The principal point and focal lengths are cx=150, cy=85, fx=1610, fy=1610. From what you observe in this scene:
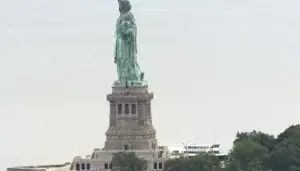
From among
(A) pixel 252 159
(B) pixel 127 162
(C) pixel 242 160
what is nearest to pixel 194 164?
(C) pixel 242 160

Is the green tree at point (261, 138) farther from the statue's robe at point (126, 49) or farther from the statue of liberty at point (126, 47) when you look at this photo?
the statue's robe at point (126, 49)

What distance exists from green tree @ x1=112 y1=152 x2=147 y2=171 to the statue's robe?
624 cm

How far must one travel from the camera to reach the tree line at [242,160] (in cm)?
7456

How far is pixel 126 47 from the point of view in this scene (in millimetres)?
82688

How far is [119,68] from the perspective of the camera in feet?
270

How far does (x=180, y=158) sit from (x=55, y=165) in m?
11.8

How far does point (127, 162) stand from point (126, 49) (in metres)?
8.33

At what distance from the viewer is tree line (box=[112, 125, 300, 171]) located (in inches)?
2936

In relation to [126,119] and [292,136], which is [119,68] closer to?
[126,119]

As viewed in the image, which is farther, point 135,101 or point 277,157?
point 135,101

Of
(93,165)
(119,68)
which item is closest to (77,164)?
(93,165)

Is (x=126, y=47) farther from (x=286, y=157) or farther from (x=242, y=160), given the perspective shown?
(x=286, y=157)

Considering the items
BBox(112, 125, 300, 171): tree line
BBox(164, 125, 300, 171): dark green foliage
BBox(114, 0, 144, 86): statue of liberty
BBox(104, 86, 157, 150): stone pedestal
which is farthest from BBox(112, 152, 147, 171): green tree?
BBox(114, 0, 144, 86): statue of liberty

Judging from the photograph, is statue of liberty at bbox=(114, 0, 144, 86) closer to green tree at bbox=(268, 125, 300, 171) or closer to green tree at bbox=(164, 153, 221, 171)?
green tree at bbox=(164, 153, 221, 171)
